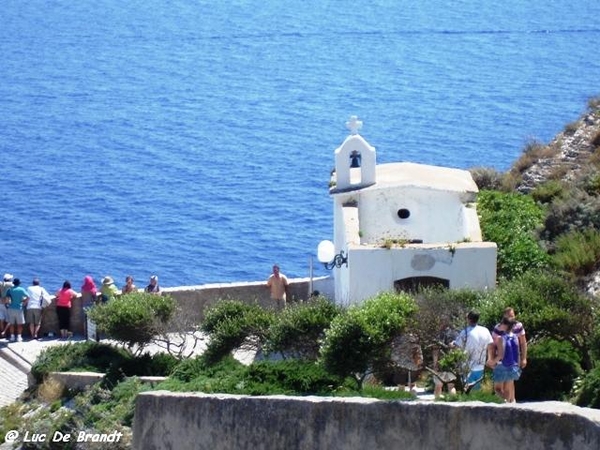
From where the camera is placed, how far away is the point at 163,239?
65.6 m

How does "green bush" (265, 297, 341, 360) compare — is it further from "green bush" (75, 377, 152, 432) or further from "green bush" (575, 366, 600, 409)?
"green bush" (575, 366, 600, 409)

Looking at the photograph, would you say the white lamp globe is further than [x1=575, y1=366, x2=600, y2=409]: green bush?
Yes

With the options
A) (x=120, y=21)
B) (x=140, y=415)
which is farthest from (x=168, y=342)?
(x=120, y=21)

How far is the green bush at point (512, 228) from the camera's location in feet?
95.2

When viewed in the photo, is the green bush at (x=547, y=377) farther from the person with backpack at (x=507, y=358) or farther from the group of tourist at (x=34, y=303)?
the group of tourist at (x=34, y=303)

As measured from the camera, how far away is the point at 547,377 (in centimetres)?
2034

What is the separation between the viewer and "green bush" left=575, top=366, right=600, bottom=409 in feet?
60.0

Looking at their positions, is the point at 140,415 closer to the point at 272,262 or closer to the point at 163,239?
the point at 272,262

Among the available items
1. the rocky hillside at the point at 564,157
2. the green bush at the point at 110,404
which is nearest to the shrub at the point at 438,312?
the green bush at the point at 110,404

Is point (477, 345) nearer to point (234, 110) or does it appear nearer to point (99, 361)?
point (99, 361)

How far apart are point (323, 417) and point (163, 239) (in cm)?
4885

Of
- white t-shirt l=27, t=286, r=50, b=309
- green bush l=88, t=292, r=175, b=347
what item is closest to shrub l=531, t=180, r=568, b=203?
green bush l=88, t=292, r=175, b=347

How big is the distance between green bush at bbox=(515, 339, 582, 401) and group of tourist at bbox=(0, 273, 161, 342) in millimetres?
10917

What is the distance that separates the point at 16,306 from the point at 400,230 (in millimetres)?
7657
